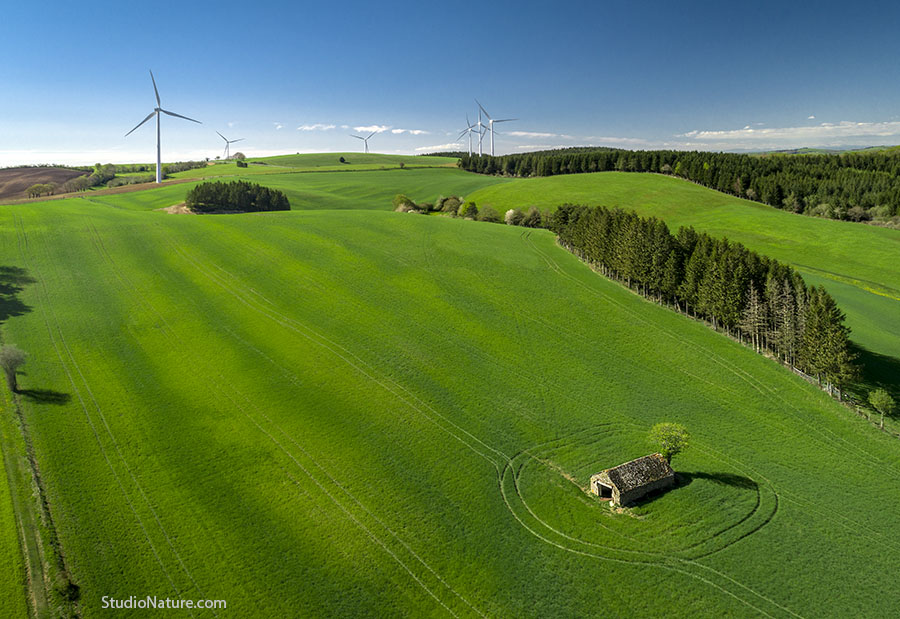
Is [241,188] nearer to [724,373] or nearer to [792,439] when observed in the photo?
[724,373]

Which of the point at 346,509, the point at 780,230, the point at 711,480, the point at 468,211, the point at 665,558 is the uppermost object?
the point at 468,211

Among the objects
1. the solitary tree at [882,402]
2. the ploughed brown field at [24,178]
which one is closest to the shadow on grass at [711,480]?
the solitary tree at [882,402]

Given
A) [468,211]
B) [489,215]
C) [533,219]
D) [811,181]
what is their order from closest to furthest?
[533,219] → [489,215] → [468,211] → [811,181]

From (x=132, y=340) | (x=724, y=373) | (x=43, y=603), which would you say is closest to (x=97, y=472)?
(x=43, y=603)

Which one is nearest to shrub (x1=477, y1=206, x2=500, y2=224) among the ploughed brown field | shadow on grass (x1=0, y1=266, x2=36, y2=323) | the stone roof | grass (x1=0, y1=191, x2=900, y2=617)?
grass (x1=0, y1=191, x2=900, y2=617)

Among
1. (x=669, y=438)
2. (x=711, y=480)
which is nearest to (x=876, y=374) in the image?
(x=711, y=480)

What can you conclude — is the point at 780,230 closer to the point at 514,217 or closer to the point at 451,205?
the point at 514,217

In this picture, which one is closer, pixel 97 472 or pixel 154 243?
pixel 97 472
